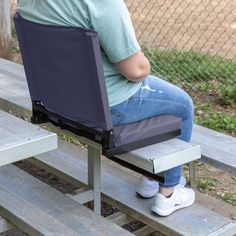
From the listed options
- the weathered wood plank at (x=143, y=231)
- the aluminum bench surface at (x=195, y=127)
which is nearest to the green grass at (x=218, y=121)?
the aluminum bench surface at (x=195, y=127)

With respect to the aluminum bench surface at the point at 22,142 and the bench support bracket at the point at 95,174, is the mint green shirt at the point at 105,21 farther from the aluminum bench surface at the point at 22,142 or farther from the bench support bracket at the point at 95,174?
the bench support bracket at the point at 95,174

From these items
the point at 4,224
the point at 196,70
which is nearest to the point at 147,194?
the point at 4,224

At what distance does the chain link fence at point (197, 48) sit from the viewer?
4832 millimetres

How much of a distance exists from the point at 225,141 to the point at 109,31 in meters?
0.90

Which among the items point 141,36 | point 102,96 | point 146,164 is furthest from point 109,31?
point 141,36

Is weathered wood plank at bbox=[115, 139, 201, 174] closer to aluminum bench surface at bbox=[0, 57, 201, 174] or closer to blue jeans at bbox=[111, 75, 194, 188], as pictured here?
aluminum bench surface at bbox=[0, 57, 201, 174]

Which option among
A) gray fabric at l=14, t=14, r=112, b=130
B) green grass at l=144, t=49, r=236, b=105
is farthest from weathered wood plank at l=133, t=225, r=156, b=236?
green grass at l=144, t=49, r=236, b=105

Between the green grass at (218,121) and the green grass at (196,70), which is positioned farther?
the green grass at (196,70)

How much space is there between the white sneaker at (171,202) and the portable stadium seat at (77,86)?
330 mm

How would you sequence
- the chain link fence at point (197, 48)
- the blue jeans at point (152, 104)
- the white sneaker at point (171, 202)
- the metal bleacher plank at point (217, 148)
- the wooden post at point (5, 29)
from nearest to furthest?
the blue jeans at point (152, 104), the metal bleacher plank at point (217, 148), the white sneaker at point (171, 202), the chain link fence at point (197, 48), the wooden post at point (5, 29)

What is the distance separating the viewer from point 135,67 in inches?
91.7

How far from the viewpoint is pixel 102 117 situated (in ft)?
7.67

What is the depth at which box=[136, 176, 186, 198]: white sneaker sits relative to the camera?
2.82 m

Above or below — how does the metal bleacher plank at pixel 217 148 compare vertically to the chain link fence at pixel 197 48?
above
